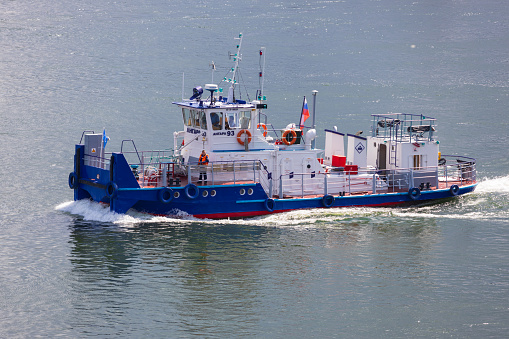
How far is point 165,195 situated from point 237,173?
3.00 metres

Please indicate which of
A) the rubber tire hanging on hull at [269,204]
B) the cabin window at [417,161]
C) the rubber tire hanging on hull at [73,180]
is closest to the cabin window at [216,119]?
the rubber tire hanging on hull at [269,204]

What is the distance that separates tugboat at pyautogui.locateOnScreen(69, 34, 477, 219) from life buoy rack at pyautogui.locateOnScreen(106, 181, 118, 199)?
0.12 feet

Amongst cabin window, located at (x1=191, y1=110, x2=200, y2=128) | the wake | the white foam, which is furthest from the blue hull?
the white foam

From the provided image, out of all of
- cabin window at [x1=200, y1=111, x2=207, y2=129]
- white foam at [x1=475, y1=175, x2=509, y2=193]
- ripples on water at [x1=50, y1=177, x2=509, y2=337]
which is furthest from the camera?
white foam at [x1=475, y1=175, x2=509, y2=193]

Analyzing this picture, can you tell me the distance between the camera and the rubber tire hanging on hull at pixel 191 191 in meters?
27.2

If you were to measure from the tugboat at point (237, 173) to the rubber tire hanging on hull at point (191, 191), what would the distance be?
0.04 metres

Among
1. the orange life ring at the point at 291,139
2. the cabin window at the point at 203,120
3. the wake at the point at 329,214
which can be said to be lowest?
the wake at the point at 329,214

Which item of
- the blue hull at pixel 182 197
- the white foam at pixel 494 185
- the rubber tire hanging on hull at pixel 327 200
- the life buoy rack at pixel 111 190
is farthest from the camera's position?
the white foam at pixel 494 185

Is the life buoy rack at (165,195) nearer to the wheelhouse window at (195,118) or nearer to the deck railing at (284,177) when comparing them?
the deck railing at (284,177)

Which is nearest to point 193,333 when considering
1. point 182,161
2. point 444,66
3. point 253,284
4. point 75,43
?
point 253,284

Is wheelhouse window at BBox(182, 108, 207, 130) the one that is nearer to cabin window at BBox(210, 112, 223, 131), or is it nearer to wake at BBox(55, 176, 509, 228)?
cabin window at BBox(210, 112, 223, 131)

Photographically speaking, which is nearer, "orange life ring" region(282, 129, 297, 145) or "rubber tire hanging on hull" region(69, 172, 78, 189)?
"rubber tire hanging on hull" region(69, 172, 78, 189)

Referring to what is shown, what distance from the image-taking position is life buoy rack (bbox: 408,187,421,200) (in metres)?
30.5

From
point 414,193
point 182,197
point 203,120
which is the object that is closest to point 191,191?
point 182,197
